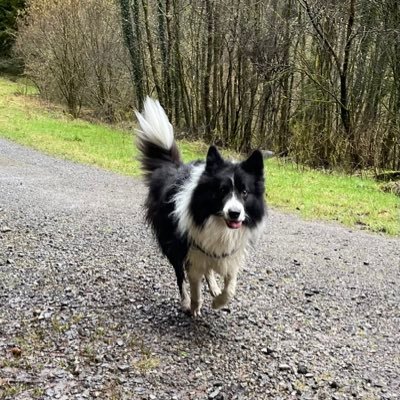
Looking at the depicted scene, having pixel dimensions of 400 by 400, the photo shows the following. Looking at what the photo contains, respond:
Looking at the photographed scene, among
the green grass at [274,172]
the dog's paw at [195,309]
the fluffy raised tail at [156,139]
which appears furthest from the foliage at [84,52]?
the dog's paw at [195,309]

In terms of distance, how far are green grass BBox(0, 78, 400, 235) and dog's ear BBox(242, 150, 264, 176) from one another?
179 cm

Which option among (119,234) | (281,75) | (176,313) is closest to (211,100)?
(281,75)

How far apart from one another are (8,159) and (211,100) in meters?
10.3

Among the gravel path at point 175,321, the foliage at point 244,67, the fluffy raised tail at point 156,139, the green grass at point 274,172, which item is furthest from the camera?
the foliage at point 244,67

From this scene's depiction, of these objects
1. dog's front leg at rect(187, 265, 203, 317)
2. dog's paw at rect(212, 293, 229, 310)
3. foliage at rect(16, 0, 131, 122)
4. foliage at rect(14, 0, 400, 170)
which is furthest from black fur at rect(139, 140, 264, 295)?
foliage at rect(16, 0, 131, 122)

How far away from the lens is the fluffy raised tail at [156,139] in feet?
15.6

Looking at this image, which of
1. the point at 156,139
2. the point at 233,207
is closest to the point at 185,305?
the point at 233,207

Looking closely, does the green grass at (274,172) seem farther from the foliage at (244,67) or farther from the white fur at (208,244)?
the foliage at (244,67)

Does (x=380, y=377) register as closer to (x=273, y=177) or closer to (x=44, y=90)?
(x=273, y=177)

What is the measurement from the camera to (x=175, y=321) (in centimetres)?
407

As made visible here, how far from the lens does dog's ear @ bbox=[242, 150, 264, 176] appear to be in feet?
12.3

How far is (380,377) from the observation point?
3520 millimetres

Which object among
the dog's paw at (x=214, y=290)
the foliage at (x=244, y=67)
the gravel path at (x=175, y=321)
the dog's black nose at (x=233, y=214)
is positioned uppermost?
the foliage at (x=244, y=67)

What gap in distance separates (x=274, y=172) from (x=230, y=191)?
29.6ft
